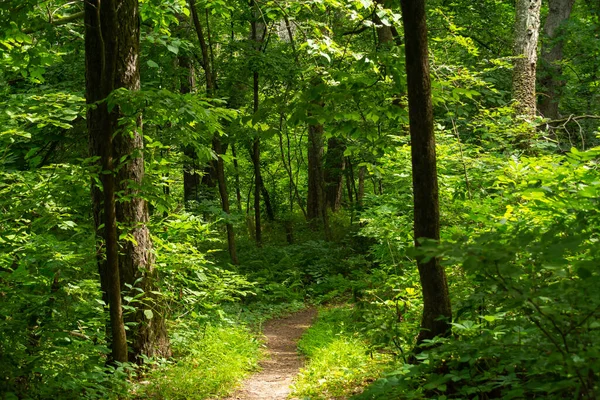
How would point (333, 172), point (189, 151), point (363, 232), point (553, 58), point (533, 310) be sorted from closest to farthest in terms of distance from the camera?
point (533, 310)
point (363, 232)
point (189, 151)
point (553, 58)
point (333, 172)

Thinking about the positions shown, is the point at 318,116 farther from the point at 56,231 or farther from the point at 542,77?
the point at 542,77

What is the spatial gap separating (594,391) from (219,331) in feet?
20.2

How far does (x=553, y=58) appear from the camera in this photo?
611 inches

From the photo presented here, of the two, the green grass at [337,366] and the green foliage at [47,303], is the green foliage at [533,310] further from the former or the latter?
the green foliage at [47,303]

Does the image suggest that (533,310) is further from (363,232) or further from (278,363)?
(363,232)

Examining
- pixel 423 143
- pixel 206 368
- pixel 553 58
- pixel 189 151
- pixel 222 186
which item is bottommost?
pixel 206 368

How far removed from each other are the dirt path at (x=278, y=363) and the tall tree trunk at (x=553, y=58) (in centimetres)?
827

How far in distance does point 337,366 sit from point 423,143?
3.11 metres

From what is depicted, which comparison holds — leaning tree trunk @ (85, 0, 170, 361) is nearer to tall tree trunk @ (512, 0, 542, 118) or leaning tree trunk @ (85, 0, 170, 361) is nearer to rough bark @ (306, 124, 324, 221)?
tall tree trunk @ (512, 0, 542, 118)

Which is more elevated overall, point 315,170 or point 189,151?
point 189,151

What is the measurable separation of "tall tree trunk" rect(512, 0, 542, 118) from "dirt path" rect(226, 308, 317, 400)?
572cm

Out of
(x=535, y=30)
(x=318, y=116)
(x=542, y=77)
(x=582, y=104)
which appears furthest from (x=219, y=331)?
(x=582, y=104)

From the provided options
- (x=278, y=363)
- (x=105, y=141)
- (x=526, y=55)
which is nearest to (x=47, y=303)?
(x=105, y=141)

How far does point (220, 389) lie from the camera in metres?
6.07
